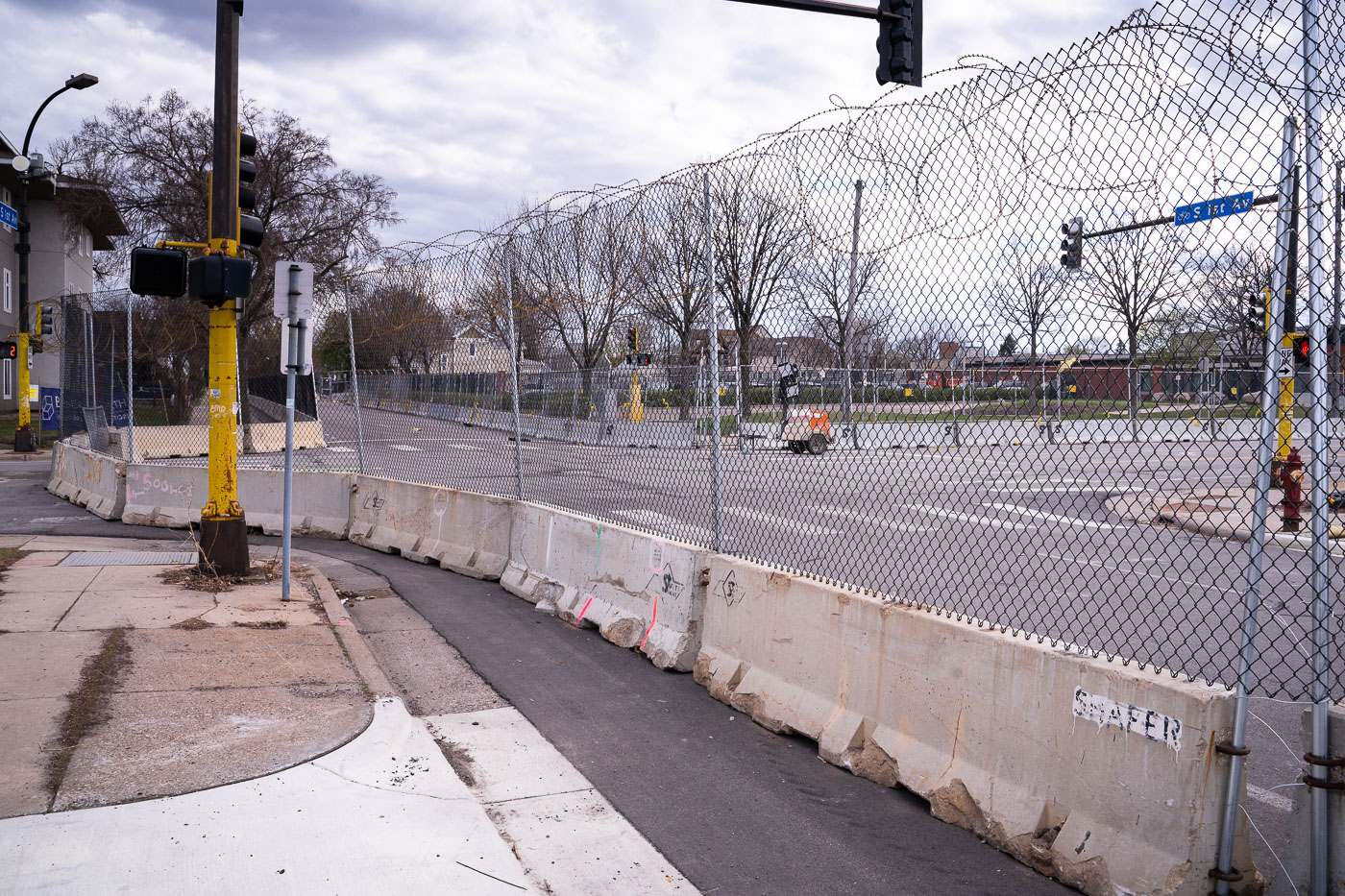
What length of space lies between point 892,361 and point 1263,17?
2.18 metres

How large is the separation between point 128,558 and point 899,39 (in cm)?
979

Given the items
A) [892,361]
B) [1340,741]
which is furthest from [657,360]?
[1340,741]

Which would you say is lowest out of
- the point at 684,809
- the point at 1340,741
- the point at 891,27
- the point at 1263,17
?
the point at 684,809

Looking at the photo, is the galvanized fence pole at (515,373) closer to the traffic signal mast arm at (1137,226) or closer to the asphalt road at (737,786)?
the asphalt road at (737,786)

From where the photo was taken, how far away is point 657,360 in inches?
297

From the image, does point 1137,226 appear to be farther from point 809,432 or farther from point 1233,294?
point 809,432

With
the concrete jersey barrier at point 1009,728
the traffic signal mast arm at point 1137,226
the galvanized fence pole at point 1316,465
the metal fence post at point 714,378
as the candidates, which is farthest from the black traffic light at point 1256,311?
the metal fence post at point 714,378

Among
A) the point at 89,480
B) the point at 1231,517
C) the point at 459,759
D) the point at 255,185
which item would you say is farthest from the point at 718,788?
the point at 255,185

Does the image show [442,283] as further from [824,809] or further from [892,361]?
[824,809]

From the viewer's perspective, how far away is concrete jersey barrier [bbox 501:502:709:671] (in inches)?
275

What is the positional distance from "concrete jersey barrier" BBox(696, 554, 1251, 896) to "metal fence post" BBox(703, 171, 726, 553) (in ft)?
2.49

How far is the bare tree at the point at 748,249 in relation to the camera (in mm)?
6246

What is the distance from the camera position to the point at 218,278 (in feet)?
30.3

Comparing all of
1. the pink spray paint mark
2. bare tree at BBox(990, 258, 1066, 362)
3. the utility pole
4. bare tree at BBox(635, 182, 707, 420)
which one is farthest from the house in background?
bare tree at BBox(990, 258, 1066, 362)
